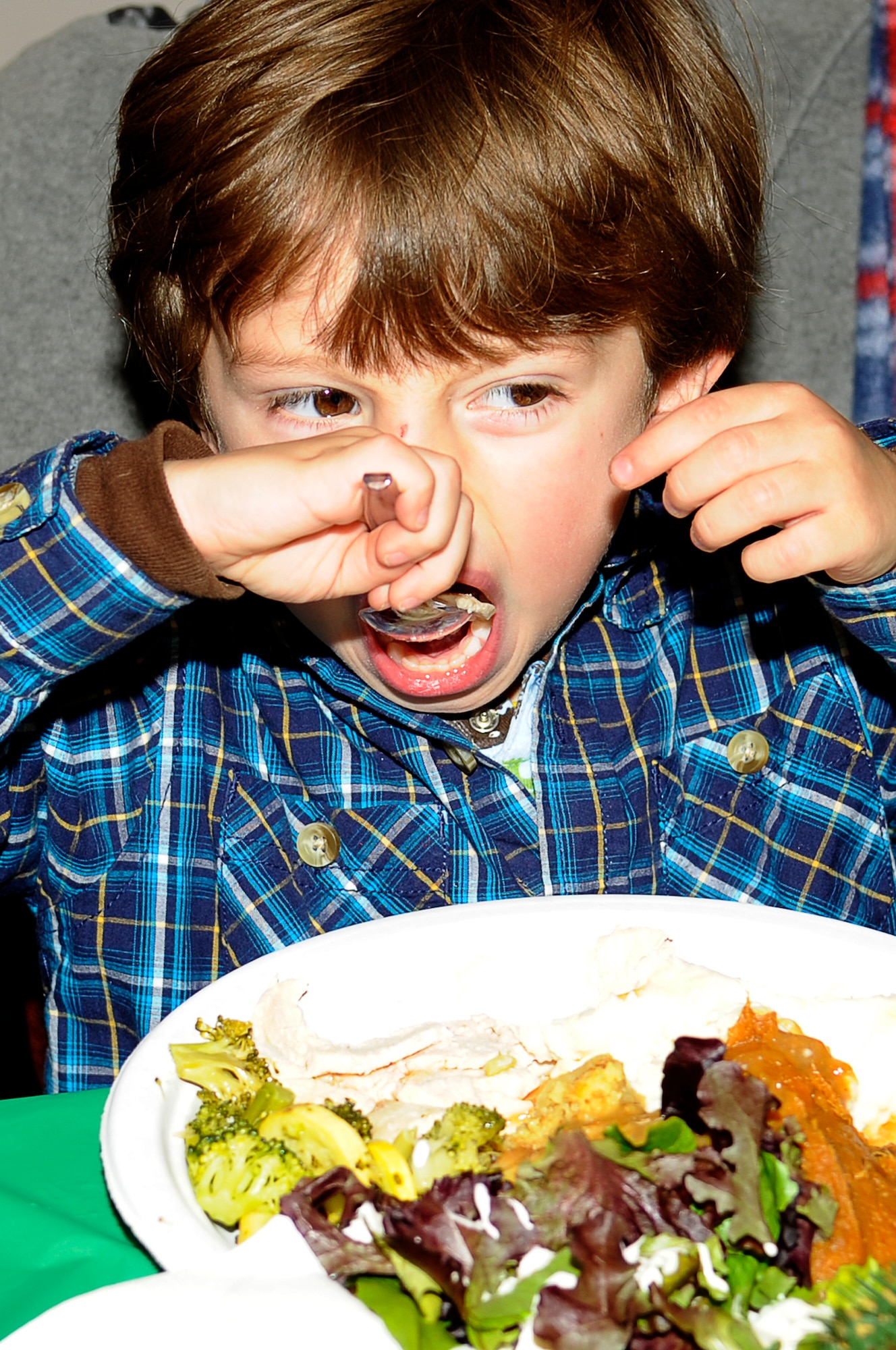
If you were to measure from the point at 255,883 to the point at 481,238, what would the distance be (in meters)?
0.59

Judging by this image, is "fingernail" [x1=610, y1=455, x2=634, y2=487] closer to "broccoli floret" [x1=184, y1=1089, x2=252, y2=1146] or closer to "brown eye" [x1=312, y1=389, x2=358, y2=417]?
"brown eye" [x1=312, y1=389, x2=358, y2=417]

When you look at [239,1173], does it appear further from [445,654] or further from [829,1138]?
[445,654]

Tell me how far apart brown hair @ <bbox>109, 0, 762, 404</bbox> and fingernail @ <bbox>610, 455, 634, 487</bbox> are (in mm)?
127

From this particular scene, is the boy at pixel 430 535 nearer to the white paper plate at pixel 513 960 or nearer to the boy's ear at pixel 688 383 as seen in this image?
the boy's ear at pixel 688 383

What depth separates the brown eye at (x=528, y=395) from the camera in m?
1.09

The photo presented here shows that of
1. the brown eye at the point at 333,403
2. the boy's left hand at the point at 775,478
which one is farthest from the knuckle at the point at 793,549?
the brown eye at the point at 333,403

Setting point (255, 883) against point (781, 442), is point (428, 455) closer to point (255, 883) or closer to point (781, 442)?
point (781, 442)

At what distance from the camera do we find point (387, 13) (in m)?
1.11

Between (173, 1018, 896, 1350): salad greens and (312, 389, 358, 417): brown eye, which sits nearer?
(173, 1018, 896, 1350): salad greens

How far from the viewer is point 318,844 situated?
1.24m

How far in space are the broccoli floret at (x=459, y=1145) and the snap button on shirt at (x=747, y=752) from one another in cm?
64

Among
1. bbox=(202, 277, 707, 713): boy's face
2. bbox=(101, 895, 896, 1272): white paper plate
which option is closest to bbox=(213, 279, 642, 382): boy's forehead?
bbox=(202, 277, 707, 713): boy's face

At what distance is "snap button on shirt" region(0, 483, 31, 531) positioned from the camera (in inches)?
39.5

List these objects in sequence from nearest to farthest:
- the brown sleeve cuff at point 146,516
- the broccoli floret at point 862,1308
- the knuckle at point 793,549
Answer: the broccoli floret at point 862,1308
the brown sleeve cuff at point 146,516
the knuckle at point 793,549
